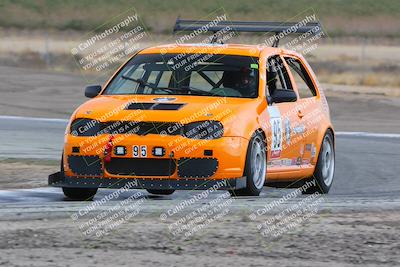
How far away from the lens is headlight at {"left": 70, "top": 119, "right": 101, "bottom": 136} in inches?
448

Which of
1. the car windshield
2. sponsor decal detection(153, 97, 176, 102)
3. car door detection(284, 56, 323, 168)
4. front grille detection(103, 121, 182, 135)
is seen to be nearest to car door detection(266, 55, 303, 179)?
car door detection(284, 56, 323, 168)

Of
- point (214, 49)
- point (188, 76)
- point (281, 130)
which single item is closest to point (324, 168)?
point (281, 130)

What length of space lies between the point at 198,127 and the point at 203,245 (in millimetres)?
3150

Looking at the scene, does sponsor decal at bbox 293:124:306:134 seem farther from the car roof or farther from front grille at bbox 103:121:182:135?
front grille at bbox 103:121:182:135

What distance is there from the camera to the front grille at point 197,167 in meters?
11.2

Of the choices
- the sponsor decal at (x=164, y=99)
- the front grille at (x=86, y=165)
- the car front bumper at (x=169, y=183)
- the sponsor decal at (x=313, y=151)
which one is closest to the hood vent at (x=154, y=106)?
the sponsor decal at (x=164, y=99)

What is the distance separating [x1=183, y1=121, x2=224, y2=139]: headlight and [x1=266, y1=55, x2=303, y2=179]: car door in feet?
2.82

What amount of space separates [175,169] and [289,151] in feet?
6.10

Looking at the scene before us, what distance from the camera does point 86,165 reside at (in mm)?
11375

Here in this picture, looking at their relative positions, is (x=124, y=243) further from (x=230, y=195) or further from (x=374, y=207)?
(x=230, y=195)

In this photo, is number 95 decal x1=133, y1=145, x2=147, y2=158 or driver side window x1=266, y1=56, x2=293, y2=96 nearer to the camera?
number 95 decal x1=133, y1=145, x2=147, y2=158

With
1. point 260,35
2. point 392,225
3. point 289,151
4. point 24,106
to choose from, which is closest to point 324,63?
point 260,35

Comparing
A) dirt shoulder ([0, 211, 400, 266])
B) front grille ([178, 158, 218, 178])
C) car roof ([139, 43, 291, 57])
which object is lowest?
dirt shoulder ([0, 211, 400, 266])

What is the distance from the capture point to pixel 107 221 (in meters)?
8.90
